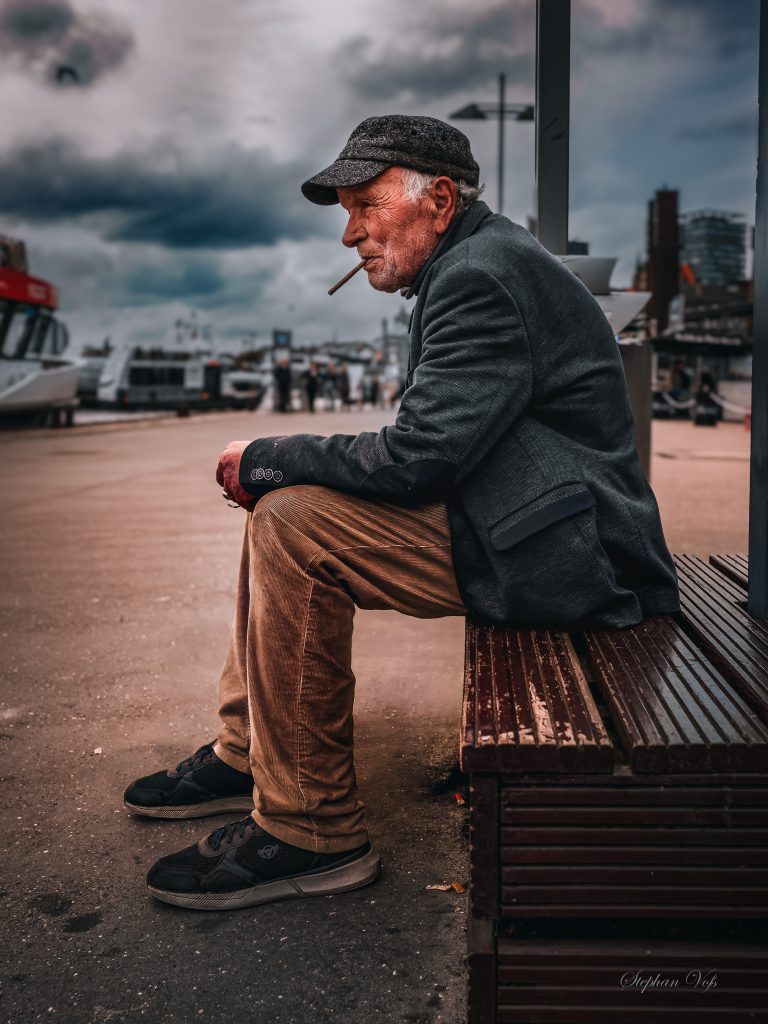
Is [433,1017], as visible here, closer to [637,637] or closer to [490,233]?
[637,637]

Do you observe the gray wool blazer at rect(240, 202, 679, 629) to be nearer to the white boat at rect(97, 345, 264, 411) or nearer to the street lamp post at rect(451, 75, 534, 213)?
the street lamp post at rect(451, 75, 534, 213)

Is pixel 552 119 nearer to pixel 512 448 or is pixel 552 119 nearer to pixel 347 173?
pixel 347 173

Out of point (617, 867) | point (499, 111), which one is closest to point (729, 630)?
point (617, 867)

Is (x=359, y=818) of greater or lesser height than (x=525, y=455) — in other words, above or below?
below

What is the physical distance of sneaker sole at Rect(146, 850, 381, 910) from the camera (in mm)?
2127

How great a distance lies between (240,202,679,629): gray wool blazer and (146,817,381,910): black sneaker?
0.66 meters

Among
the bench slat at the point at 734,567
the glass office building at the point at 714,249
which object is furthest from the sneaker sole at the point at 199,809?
the glass office building at the point at 714,249

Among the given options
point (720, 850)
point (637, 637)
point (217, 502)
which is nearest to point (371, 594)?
point (637, 637)

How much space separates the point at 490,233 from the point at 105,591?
3.99 metres

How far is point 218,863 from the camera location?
2.15m

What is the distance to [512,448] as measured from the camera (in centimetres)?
201

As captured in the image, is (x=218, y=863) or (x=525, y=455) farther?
(x=218, y=863)
